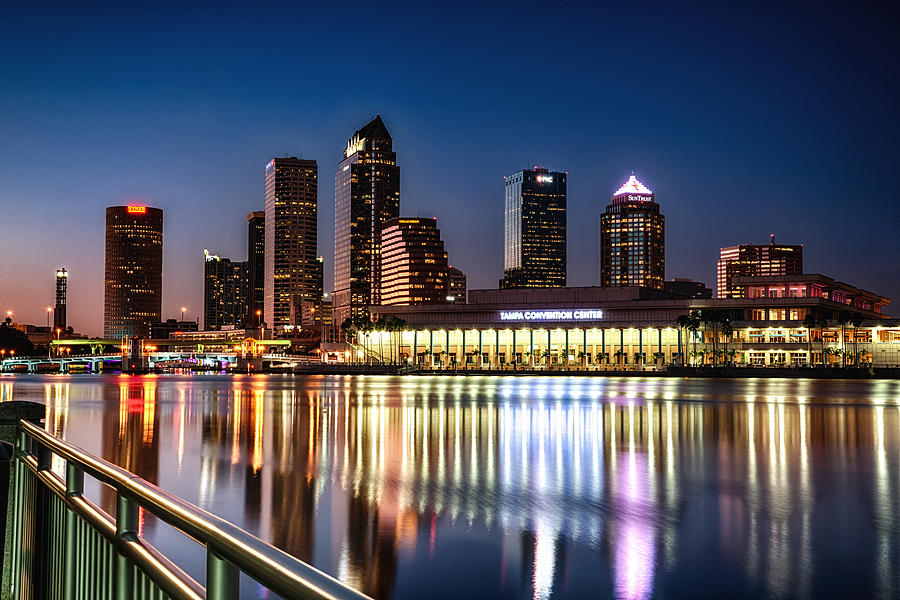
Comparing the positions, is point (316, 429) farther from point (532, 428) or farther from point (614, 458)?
point (614, 458)

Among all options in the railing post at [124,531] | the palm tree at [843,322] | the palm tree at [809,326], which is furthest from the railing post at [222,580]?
the palm tree at [843,322]

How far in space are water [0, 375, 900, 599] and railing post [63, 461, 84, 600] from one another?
4985 millimetres

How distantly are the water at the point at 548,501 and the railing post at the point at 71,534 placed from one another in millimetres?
4985

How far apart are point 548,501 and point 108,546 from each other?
1397cm

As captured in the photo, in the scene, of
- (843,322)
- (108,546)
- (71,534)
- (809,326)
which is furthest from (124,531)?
(843,322)

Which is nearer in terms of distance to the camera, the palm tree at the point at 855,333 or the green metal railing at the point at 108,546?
the green metal railing at the point at 108,546

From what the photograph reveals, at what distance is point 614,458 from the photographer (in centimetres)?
2656

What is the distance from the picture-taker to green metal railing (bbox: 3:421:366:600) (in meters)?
3.44

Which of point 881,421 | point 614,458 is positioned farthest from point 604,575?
point 881,421

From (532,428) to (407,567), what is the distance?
2609 centimetres

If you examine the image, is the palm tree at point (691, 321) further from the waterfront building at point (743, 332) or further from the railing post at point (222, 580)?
the railing post at point (222, 580)

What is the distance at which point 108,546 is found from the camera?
572 cm

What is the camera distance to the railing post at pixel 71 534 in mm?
6734

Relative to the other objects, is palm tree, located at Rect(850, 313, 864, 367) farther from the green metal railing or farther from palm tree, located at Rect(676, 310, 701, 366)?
the green metal railing
